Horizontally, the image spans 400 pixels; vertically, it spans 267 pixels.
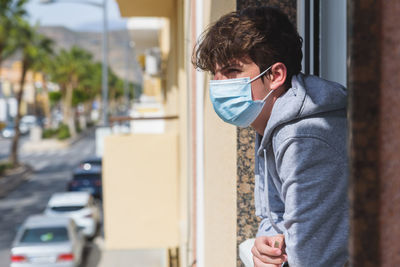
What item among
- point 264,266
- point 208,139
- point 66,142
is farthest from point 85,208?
point 66,142

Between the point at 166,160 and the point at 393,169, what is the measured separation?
780cm

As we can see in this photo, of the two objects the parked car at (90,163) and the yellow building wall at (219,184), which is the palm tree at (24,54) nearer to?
the parked car at (90,163)

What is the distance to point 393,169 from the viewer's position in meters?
0.62

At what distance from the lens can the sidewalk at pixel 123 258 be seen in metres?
14.5

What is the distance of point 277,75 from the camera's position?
5.12ft

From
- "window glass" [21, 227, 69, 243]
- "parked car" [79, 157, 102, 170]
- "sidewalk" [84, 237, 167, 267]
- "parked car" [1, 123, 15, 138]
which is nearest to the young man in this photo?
"window glass" [21, 227, 69, 243]

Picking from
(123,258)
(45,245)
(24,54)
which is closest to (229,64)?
(45,245)

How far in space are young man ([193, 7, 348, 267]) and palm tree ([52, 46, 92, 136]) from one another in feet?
187

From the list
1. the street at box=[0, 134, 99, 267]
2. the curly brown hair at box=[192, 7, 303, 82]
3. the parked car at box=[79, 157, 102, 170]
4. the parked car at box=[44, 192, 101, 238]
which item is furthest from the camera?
the parked car at box=[79, 157, 102, 170]

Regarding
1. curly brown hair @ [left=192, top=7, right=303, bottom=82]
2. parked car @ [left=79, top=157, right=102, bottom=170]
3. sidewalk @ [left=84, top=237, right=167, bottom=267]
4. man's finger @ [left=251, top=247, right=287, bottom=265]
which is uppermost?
curly brown hair @ [left=192, top=7, right=303, bottom=82]

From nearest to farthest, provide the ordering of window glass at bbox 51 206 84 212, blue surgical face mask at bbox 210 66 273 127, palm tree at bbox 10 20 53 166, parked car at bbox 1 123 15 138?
blue surgical face mask at bbox 210 66 273 127 → window glass at bbox 51 206 84 212 → palm tree at bbox 10 20 53 166 → parked car at bbox 1 123 15 138

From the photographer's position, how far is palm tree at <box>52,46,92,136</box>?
58.0 meters

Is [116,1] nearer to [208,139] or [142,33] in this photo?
[208,139]

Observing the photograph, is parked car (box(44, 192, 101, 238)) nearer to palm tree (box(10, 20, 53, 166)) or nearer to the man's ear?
the man's ear
